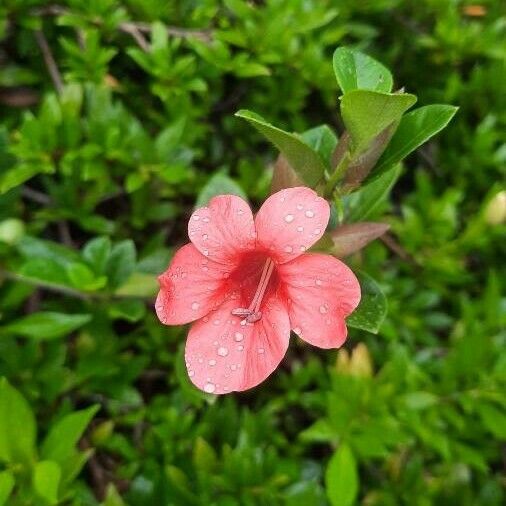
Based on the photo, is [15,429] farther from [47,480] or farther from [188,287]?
[188,287]

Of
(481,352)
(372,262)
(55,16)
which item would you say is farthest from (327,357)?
(55,16)

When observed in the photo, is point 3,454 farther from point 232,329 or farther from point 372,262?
point 372,262

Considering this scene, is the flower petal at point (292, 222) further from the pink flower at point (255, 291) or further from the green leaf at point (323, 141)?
the green leaf at point (323, 141)

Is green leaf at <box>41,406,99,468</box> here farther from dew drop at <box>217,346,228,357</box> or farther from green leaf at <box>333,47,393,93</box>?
green leaf at <box>333,47,393,93</box>

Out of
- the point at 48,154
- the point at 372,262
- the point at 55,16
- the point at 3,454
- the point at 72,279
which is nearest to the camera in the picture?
the point at 3,454

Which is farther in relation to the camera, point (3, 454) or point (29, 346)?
Answer: point (29, 346)
